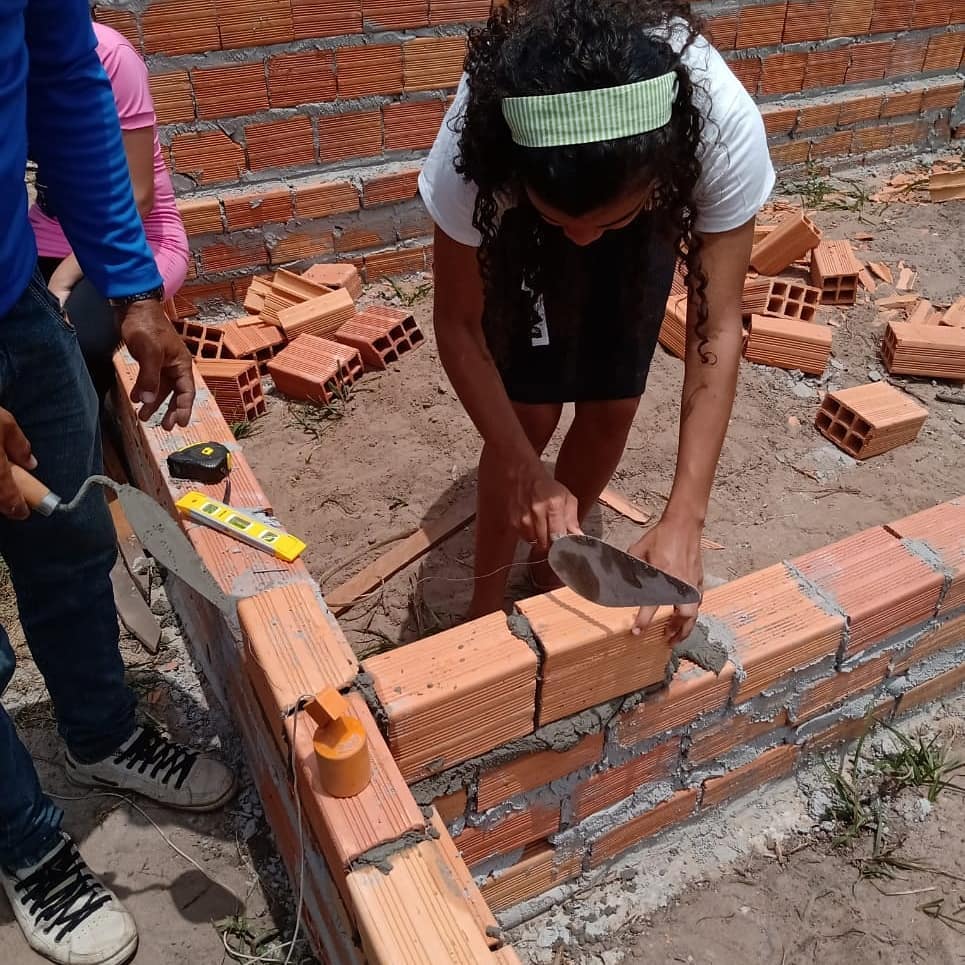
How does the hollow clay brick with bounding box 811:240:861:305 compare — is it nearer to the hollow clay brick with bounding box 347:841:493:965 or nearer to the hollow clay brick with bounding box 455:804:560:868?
the hollow clay brick with bounding box 455:804:560:868

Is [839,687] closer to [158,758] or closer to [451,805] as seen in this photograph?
[451,805]

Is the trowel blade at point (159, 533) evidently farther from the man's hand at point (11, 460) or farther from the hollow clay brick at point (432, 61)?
the hollow clay brick at point (432, 61)

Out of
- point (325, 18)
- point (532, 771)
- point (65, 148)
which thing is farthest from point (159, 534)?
point (325, 18)

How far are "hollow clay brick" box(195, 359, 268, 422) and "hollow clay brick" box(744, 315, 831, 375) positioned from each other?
239cm

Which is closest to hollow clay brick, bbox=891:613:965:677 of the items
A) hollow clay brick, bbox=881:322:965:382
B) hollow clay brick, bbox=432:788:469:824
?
hollow clay brick, bbox=432:788:469:824

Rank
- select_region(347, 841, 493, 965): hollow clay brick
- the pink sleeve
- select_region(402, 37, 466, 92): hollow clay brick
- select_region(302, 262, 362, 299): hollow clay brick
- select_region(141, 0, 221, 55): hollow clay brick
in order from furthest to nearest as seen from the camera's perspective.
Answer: select_region(302, 262, 362, 299): hollow clay brick < select_region(402, 37, 466, 92): hollow clay brick < select_region(141, 0, 221, 55): hollow clay brick < the pink sleeve < select_region(347, 841, 493, 965): hollow clay brick

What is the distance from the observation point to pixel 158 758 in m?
2.36

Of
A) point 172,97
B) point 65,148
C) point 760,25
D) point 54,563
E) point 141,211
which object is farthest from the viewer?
point 760,25

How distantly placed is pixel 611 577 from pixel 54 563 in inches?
48.5

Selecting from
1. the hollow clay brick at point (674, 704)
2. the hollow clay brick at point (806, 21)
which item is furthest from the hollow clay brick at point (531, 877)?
the hollow clay brick at point (806, 21)

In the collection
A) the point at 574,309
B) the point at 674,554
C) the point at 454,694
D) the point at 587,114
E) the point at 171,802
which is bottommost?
the point at 171,802

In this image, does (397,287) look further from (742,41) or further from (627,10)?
(627,10)

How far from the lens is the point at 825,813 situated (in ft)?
7.98

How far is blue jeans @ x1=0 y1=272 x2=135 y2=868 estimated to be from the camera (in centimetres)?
175
